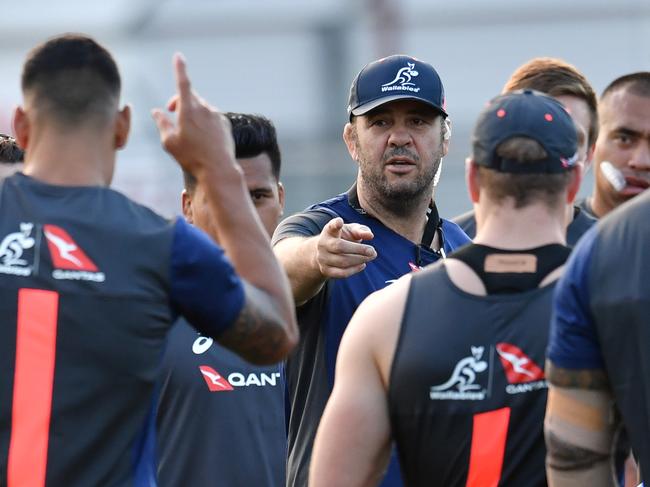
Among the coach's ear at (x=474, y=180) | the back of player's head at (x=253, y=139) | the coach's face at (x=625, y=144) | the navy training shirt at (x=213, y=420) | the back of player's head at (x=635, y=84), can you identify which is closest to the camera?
the coach's ear at (x=474, y=180)

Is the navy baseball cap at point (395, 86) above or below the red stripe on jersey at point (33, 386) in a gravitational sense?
above

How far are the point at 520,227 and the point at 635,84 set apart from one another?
9.93 feet

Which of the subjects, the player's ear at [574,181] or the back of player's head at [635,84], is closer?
the player's ear at [574,181]

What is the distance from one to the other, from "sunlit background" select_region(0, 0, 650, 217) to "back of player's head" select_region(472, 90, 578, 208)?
1944cm

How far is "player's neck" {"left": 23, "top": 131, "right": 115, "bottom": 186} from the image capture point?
391 cm

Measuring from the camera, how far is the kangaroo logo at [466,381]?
13.4 feet

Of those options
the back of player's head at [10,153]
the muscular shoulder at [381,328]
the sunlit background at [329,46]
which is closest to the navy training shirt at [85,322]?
the muscular shoulder at [381,328]

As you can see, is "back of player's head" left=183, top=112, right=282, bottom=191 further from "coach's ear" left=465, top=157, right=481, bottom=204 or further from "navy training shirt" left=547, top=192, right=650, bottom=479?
"navy training shirt" left=547, top=192, right=650, bottom=479

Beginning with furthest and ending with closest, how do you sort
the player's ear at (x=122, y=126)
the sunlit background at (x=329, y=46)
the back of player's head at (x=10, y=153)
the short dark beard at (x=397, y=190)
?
the sunlit background at (x=329, y=46) < the back of player's head at (x=10, y=153) < the short dark beard at (x=397, y=190) < the player's ear at (x=122, y=126)

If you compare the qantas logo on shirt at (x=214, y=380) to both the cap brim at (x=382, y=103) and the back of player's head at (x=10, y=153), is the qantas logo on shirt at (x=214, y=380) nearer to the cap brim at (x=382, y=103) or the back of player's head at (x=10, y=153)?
the cap brim at (x=382, y=103)

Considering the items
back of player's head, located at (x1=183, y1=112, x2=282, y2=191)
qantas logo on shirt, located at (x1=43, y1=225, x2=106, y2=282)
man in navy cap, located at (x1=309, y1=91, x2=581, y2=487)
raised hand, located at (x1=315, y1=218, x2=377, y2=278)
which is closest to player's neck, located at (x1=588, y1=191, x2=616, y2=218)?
back of player's head, located at (x1=183, y1=112, x2=282, y2=191)

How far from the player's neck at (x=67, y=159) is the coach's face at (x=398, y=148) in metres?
2.09

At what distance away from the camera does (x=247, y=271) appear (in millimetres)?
3910

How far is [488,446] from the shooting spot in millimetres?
4137
